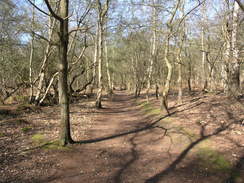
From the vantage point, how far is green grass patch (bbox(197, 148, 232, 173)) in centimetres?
561

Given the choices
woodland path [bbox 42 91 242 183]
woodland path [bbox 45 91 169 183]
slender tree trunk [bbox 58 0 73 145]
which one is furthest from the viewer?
slender tree trunk [bbox 58 0 73 145]

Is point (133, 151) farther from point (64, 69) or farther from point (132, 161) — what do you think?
point (64, 69)

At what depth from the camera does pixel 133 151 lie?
295 inches

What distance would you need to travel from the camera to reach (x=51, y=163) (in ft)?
20.1

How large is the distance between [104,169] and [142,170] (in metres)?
1.17

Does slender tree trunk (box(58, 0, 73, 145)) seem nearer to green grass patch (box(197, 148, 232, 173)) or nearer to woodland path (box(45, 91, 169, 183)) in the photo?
woodland path (box(45, 91, 169, 183))

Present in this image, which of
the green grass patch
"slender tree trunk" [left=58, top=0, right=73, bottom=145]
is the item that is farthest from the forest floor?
"slender tree trunk" [left=58, top=0, right=73, bottom=145]

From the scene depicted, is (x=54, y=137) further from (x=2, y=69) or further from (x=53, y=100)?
(x=53, y=100)

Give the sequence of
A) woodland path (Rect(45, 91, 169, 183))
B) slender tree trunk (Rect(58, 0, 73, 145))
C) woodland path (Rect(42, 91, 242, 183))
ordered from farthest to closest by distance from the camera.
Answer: slender tree trunk (Rect(58, 0, 73, 145))
woodland path (Rect(45, 91, 169, 183))
woodland path (Rect(42, 91, 242, 183))

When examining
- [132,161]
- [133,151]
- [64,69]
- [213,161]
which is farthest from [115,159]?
[64,69]

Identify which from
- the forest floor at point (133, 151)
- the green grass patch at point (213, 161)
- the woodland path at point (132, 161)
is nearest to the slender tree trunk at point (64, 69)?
the forest floor at point (133, 151)

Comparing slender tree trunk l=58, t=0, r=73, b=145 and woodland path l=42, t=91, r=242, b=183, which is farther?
slender tree trunk l=58, t=0, r=73, b=145

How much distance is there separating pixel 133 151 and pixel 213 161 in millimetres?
2816

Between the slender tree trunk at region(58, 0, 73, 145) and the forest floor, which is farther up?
the slender tree trunk at region(58, 0, 73, 145)
